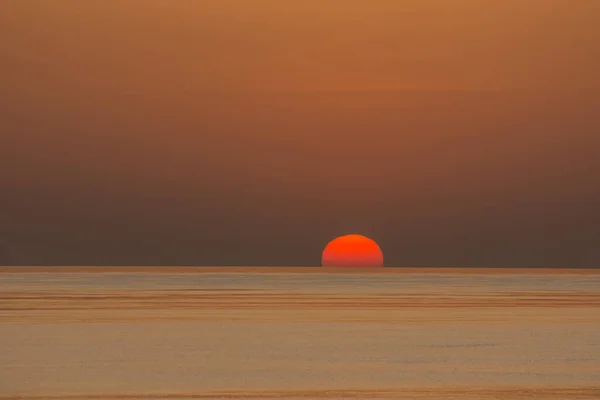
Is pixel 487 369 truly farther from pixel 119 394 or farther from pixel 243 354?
pixel 119 394

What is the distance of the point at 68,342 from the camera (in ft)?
93.9

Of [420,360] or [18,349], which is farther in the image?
[18,349]

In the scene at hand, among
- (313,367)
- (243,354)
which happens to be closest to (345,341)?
(243,354)

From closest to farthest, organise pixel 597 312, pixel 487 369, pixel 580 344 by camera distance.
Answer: pixel 487 369, pixel 580 344, pixel 597 312

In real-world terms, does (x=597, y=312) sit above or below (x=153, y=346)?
above

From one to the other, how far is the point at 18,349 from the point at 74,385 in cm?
676

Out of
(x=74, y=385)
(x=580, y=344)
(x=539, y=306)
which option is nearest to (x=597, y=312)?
(x=539, y=306)

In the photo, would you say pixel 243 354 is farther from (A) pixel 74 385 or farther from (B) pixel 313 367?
(A) pixel 74 385

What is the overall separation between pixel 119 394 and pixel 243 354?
6.86 meters

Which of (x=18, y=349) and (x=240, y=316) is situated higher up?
(x=240, y=316)

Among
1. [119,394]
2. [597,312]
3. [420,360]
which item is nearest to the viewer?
[119,394]

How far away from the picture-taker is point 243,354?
2548 centimetres

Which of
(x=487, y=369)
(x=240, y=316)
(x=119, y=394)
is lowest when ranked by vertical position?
(x=119, y=394)

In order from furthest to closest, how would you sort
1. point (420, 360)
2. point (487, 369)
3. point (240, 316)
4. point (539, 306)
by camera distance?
point (539, 306)
point (240, 316)
point (420, 360)
point (487, 369)
